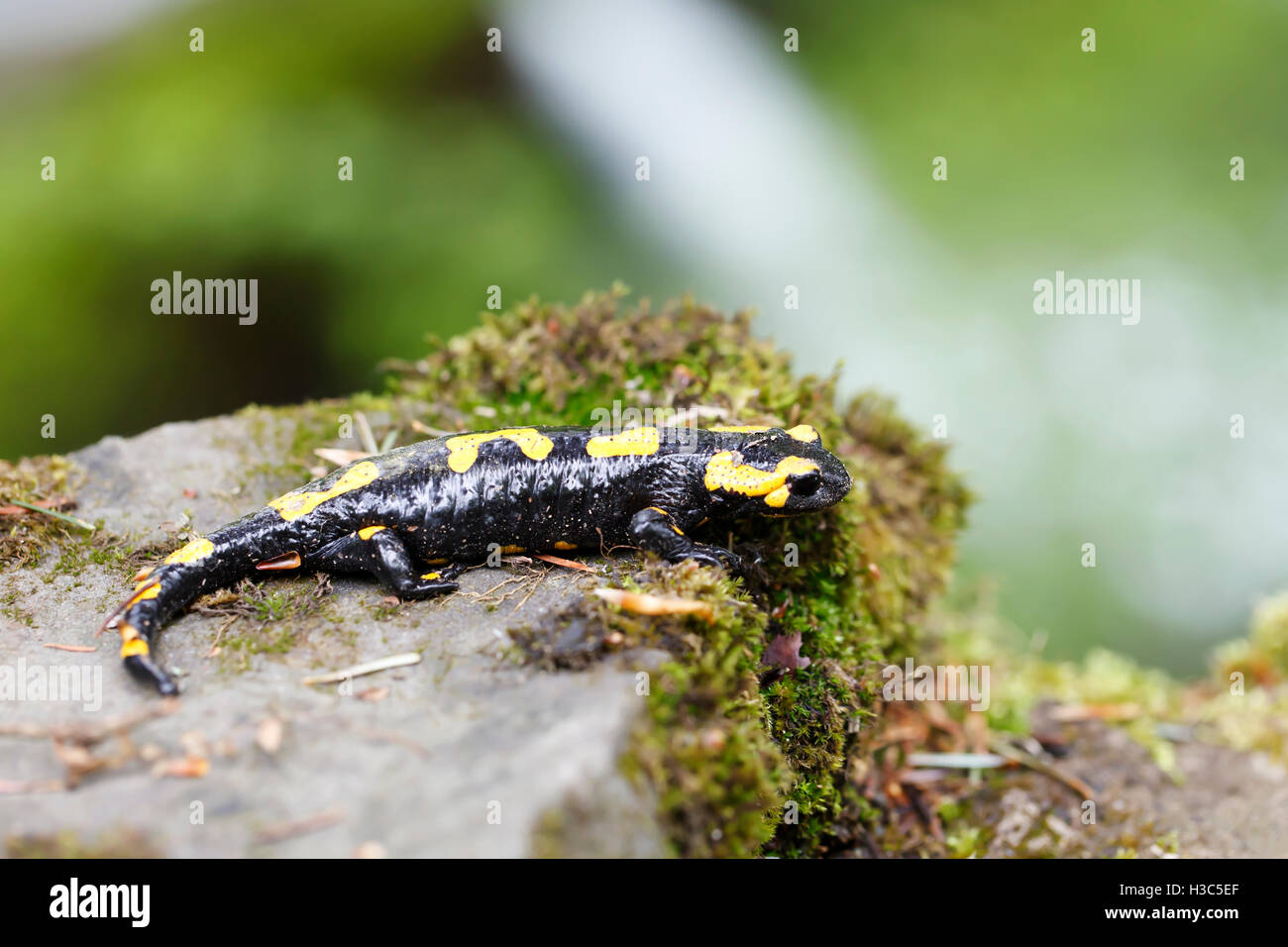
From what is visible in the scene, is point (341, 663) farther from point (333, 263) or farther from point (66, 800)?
point (333, 263)

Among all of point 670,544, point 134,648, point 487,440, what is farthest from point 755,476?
point 134,648

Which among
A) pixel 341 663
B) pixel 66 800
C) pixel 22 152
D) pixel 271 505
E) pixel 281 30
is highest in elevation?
pixel 281 30

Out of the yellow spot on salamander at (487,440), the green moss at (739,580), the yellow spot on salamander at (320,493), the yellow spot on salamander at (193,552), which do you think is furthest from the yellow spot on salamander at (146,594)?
the green moss at (739,580)

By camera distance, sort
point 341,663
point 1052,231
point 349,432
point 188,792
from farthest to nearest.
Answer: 1. point 1052,231
2. point 349,432
3. point 341,663
4. point 188,792

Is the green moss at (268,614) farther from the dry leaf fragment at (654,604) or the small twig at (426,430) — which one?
the small twig at (426,430)

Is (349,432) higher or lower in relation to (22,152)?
lower

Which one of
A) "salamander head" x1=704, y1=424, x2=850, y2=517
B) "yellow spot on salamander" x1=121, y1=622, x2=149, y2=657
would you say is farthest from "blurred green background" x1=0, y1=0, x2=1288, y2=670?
"yellow spot on salamander" x1=121, y1=622, x2=149, y2=657

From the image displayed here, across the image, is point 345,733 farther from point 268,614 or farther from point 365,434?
point 365,434

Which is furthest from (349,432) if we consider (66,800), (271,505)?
(66,800)
